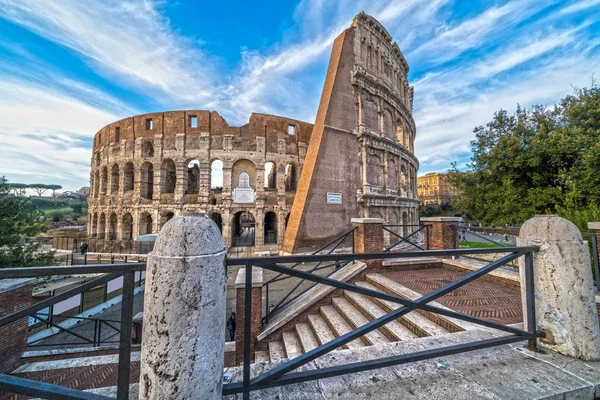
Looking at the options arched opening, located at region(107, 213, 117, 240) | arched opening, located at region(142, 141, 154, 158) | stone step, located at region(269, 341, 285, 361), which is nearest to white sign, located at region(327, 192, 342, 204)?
stone step, located at region(269, 341, 285, 361)

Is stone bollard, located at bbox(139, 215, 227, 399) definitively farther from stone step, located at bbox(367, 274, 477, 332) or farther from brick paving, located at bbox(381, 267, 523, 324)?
brick paving, located at bbox(381, 267, 523, 324)

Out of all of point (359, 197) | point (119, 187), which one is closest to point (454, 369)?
point (359, 197)

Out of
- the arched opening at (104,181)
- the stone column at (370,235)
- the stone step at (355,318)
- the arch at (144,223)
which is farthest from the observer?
the arched opening at (104,181)

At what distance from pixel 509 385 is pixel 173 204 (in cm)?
2210

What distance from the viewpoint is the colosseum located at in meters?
16.0

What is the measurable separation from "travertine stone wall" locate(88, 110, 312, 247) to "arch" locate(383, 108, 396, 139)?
25.4 ft

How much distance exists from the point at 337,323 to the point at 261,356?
1.88 metres

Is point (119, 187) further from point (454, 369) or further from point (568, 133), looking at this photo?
point (568, 133)

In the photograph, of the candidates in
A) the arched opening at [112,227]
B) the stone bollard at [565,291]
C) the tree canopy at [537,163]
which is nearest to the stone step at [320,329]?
the stone bollard at [565,291]

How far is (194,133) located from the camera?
20.2 m

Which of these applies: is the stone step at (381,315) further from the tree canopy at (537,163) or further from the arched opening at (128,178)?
the arched opening at (128,178)

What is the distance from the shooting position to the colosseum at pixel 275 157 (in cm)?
1605

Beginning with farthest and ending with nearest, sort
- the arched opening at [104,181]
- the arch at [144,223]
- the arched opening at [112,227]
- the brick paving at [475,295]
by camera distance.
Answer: the arched opening at [104,181], the arched opening at [112,227], the arch at [144,223], the brick paving at [475,295]

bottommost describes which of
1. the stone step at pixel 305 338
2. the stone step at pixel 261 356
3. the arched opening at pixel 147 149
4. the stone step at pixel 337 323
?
the stone step at pixel 261 356
